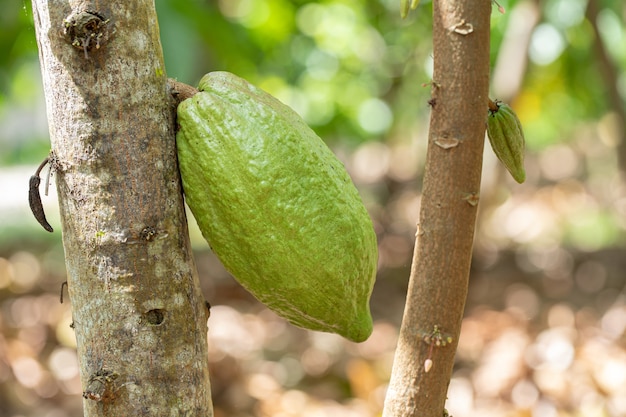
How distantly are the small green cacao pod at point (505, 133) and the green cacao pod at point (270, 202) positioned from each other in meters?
0.25

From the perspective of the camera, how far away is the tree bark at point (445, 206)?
39.6 inches

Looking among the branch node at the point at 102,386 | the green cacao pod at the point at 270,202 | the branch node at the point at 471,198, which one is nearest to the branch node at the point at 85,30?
the green cacao pod at the point at 270,202

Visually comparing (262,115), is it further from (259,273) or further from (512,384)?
(512,384)

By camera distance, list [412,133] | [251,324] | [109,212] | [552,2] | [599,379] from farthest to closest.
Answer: [412,133] → [552,2] → [251,324] → [599,379] → [109,212]

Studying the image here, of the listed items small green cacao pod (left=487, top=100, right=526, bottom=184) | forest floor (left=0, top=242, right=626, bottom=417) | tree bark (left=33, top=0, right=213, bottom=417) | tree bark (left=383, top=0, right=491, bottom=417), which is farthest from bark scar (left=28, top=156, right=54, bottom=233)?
forest floor (left=0, top=242, right=626, bottom=417)

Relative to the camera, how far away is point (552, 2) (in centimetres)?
446

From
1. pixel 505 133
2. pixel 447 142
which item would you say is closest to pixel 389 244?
pixel 505 133

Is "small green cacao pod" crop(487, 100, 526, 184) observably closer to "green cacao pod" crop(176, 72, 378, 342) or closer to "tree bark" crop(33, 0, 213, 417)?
"green cacao pod" crop(176, 72, 378, 342)

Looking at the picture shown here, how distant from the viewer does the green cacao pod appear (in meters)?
1.00

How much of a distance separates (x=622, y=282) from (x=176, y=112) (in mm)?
3592

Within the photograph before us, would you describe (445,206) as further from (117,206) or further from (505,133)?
(117,206)

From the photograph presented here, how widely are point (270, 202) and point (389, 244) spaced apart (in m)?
3.73

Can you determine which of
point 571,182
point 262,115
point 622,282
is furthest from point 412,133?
point 262,115

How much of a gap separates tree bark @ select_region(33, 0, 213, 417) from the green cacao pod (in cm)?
5
